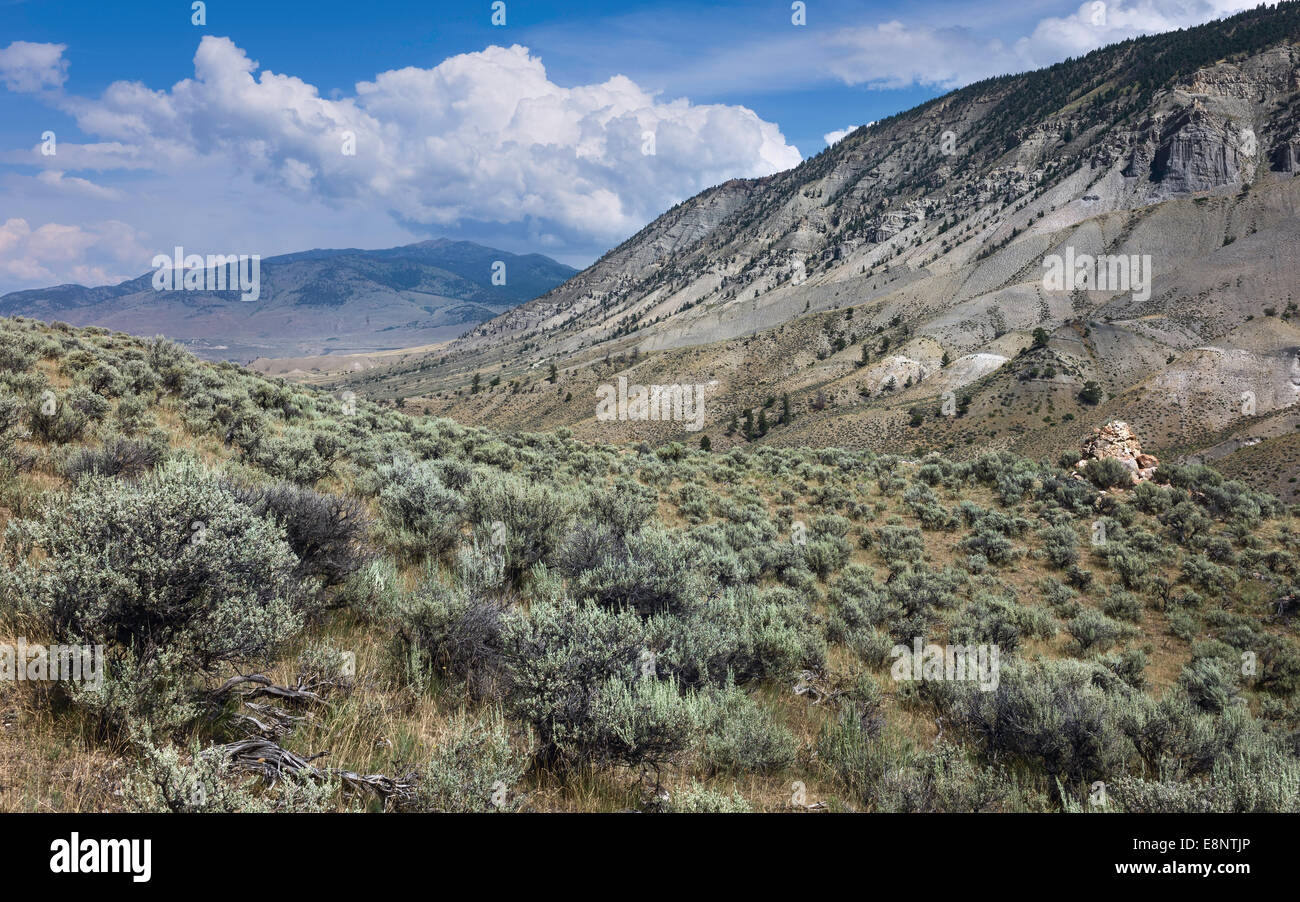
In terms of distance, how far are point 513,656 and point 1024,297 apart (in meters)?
112

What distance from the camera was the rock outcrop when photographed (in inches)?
888

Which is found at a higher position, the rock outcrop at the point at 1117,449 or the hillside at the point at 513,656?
the rock outcrop at the point at 1117,449

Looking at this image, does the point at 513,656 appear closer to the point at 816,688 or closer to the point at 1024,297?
the point at 816,688

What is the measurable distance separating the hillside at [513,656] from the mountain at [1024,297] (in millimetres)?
35488

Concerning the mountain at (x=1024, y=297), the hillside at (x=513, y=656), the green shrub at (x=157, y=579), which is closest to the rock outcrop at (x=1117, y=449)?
the hillside at (x=513, y=656)

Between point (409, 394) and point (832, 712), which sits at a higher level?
point (409, 394)

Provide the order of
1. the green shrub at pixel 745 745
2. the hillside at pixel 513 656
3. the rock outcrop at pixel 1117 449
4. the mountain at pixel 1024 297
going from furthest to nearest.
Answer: the mountain at pixel 1024 297 < the rock outcrop at pixel 1117 449 < the green shrub at pixel 745 745 < the hillside at pixel 513 656

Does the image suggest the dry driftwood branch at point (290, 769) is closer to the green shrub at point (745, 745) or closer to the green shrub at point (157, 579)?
the green shrub at point (157, 579)

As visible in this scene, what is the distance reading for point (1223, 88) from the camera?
124000 mm

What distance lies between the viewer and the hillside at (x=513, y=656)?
2.96 metres

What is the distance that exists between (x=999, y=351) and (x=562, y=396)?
73940 millimetres
